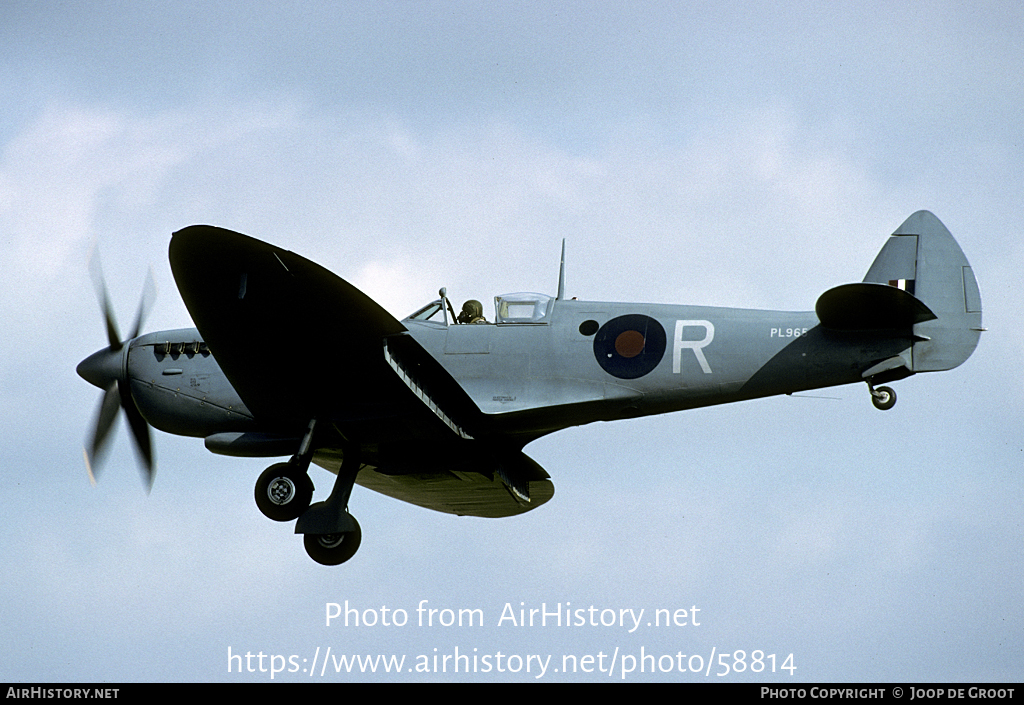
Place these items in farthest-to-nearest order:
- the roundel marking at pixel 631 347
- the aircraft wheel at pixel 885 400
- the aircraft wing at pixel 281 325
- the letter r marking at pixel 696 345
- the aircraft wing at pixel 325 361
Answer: the roundel marking at pixel 631 347 < the letter r marking at pixel 696 345 < the aircraft wheel at pixel 885 400 < the aircraft wing at pixel 325 361 < the aircraft wing at pixel 281 325

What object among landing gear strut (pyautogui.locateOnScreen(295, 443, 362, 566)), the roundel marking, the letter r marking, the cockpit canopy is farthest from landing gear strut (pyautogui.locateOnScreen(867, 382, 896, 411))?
landing gear strut (pyautogui.locateOnScreen(295, 443, 362, 566))

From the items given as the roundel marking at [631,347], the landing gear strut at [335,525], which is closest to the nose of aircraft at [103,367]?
the landing gear strut at [335,525]

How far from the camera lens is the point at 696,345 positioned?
39.9 ft

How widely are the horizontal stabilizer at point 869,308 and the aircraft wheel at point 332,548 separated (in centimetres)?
556

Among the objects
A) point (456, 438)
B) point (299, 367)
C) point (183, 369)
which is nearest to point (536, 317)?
point (456, 438)

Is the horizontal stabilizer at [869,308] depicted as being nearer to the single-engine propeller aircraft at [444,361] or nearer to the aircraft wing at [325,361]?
the single-engine propeller aircraft at [444,361]

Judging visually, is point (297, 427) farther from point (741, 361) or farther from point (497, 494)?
point (741, 361)

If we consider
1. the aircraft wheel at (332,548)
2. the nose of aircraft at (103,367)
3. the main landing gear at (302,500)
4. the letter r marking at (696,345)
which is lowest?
the aircraft wheel at (332,548)

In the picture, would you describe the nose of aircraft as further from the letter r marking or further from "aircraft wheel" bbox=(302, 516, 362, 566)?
the letter r marking

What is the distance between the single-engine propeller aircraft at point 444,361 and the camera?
1143cm

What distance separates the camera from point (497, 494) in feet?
50.2

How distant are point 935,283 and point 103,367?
363 inches

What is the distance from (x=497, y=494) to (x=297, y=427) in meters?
3.37

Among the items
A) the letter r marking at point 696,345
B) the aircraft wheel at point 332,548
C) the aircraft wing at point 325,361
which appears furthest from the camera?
the aircraft wheel at point 332,548
